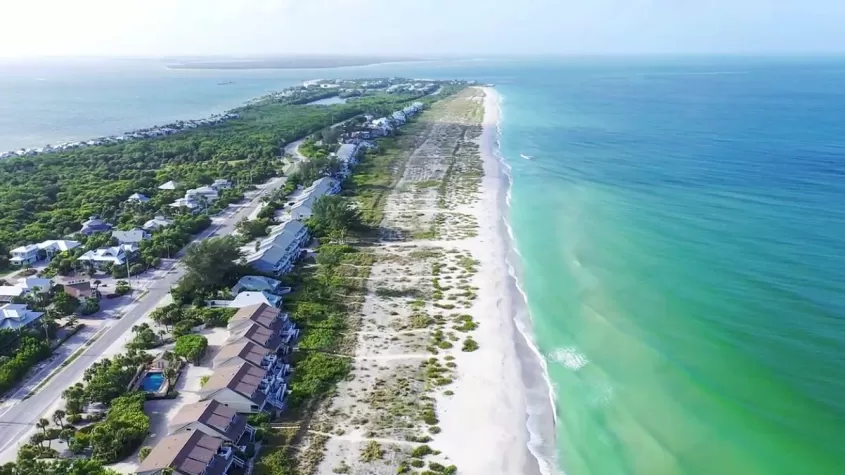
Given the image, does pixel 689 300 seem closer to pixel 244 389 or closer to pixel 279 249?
pixel 244 389

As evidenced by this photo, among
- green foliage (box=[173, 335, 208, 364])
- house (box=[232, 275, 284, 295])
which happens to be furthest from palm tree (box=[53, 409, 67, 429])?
house (box=[232, 275, 284, 295])

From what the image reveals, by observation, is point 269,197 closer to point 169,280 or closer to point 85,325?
point 169,280

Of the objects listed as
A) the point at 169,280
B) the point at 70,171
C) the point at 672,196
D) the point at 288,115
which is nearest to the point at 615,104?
the point at 288,115

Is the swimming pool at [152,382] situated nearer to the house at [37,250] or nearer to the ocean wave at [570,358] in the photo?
the ocean wave at [570,358]

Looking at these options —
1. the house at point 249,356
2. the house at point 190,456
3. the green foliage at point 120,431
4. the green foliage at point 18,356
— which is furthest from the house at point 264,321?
the green foliage at point 18,356

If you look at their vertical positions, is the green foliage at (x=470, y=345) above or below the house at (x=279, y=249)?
below

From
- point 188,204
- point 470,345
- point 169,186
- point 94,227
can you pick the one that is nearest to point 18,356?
point 470,345
